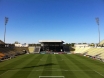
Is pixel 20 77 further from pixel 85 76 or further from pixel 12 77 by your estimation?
pixel 85 76

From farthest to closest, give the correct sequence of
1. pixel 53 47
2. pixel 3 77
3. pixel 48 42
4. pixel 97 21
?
pixel 53 47 < pixel 48 42 < pixel 97 21 < pixel 3 77

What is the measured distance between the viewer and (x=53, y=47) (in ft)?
319

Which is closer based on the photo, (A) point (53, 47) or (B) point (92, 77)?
(B) point (92, 77)

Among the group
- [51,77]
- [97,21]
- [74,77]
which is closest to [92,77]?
[74,77]

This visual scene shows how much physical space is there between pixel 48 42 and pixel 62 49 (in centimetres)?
1056

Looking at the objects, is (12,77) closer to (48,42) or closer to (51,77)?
→ (51,77)

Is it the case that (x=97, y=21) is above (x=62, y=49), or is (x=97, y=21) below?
above

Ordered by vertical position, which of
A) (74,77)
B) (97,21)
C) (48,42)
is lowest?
(74,77)

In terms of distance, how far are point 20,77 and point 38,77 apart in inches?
93.9

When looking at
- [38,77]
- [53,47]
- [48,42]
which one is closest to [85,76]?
[38,77]

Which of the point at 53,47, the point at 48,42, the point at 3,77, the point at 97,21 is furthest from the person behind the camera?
the point at 53,47

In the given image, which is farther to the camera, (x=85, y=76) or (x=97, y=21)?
(x=97, y=21)

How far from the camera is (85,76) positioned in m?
20.3

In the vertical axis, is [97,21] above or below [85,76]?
above
